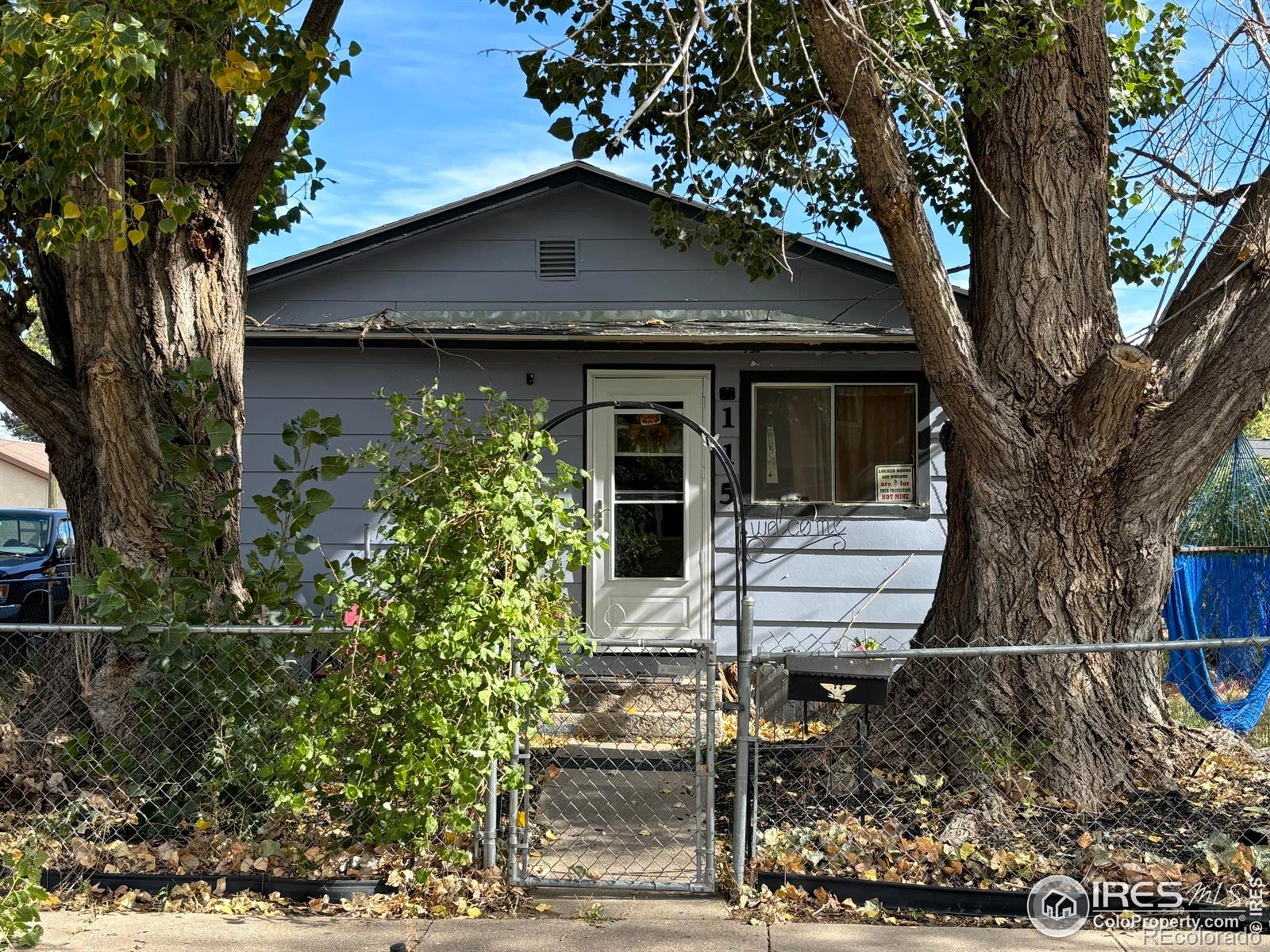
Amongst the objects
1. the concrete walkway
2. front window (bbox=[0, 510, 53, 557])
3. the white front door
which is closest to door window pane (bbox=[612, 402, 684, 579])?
the white front door

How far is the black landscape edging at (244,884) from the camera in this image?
4.53 m

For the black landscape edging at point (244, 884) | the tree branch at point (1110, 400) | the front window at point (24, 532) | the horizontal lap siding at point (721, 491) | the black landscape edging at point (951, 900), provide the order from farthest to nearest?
the front window at point (24, 532), the horizontal lap siding at point (721, 491), the tree branch at point (1110, 400), the black landscape edging at point (244, 884), the black landscape edging at point (951, 900)

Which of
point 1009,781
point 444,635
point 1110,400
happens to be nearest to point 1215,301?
point 1110,400

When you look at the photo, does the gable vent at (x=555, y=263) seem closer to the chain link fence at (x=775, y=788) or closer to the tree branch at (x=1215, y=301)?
the chain link fence at (x=775, y=788)

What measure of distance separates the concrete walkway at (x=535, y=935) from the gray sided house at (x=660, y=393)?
4.56m

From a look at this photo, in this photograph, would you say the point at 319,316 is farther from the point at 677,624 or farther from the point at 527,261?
the point at 677,624

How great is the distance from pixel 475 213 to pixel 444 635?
5663 mm

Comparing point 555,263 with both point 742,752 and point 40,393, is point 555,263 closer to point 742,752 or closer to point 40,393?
point 40,393

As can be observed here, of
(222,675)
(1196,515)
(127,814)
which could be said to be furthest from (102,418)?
(1196,515)

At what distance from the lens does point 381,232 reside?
29.6 ft

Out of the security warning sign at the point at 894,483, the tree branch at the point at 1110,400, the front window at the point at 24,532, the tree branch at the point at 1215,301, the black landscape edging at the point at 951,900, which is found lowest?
the black landscape edging at the point at 951,900

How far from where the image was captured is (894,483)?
8.95 metres

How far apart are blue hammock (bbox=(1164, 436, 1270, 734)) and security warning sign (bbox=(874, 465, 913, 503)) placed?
209cm

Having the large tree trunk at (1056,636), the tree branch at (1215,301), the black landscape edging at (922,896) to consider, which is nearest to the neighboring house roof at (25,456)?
the large tree trunk at (1056,636)
